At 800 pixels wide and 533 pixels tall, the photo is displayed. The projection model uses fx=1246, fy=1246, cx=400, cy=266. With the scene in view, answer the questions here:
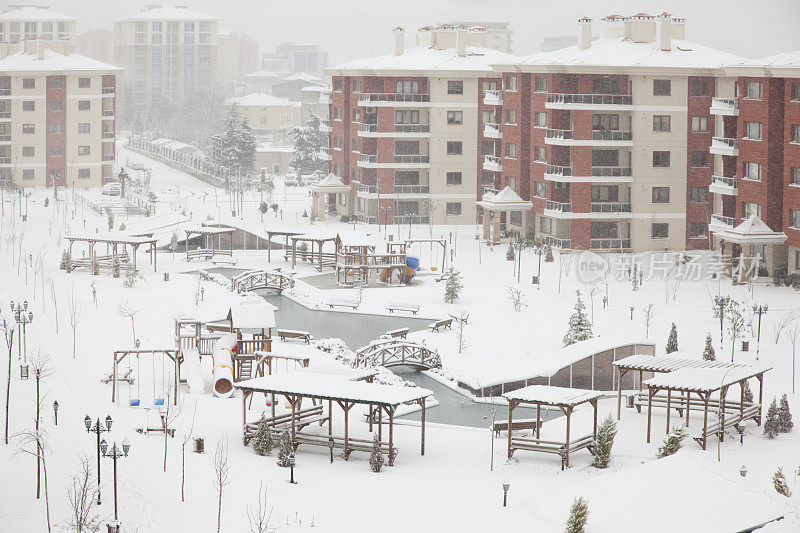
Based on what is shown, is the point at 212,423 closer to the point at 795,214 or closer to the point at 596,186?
the point at 795,214

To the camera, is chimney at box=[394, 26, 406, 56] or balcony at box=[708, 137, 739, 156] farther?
chimney at box=[394, 26, 406, 56]

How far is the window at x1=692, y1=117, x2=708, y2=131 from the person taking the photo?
65875mm

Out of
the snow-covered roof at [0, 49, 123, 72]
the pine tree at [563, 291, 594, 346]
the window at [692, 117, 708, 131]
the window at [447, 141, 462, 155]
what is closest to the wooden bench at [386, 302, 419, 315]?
the pine tree at [563, 291, 594, 346]

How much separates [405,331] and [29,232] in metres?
31.7

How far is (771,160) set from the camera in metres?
56.6

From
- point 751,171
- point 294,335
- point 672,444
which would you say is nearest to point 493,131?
point 751,171

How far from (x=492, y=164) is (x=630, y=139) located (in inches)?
434

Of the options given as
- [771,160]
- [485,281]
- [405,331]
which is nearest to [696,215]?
[771,160]

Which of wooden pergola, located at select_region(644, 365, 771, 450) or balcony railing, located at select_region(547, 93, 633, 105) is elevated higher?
balcony railing, located at select_region(547, 93, 633, 105)

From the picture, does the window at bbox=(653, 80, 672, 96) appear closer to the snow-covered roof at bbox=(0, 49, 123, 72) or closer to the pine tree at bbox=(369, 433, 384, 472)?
the pine tree at bbox=(369, 433, 384, 472)

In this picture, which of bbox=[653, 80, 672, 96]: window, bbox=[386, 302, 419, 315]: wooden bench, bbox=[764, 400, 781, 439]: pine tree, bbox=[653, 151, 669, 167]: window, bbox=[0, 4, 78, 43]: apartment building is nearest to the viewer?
bbox=[764, 400, 781, 439]: pine tree

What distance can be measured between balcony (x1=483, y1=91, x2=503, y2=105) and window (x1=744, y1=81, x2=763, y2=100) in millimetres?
18602

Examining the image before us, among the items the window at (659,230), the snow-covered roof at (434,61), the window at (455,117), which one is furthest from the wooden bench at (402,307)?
the window at (455,117)

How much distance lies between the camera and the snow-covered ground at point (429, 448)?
87.0 feet
